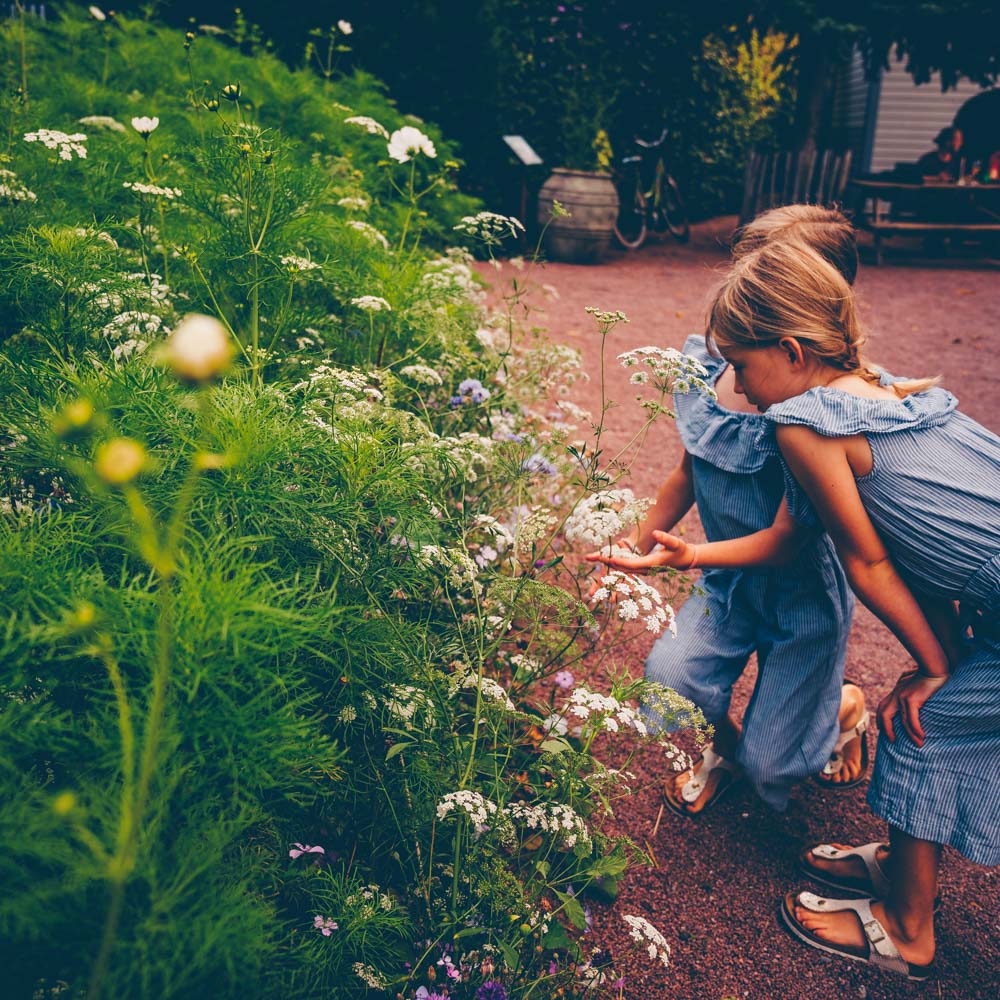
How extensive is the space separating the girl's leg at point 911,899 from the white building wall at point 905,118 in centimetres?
1563

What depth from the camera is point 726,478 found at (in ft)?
7.73

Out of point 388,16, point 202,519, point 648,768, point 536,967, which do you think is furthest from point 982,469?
point 388,16

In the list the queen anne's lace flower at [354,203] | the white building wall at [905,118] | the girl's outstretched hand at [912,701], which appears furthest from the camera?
the white building wall at [905,118]

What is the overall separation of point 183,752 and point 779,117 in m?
17.3

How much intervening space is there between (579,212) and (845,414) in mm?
8600

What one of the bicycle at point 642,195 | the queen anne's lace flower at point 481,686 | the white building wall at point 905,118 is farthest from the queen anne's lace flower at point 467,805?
the white building wall at point 905,118

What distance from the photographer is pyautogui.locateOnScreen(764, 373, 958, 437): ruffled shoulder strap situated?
6.12ft

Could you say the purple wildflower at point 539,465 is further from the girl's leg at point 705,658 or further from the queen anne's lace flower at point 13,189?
the queen anne's lace flower at point 13,189

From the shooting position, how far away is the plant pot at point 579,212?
32.1 ft

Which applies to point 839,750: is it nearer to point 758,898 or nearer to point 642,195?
point 758,898

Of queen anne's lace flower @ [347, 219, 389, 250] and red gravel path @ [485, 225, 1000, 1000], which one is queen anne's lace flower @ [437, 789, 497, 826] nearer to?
red gravel path @ [485, 225, 1000, 1000]

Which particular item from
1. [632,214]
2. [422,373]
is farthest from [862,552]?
[632,214]

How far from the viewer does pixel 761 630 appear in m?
2.44

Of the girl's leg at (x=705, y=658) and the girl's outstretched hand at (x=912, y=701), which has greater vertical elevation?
the girl's outstretched hand at (x=912, y=701)
